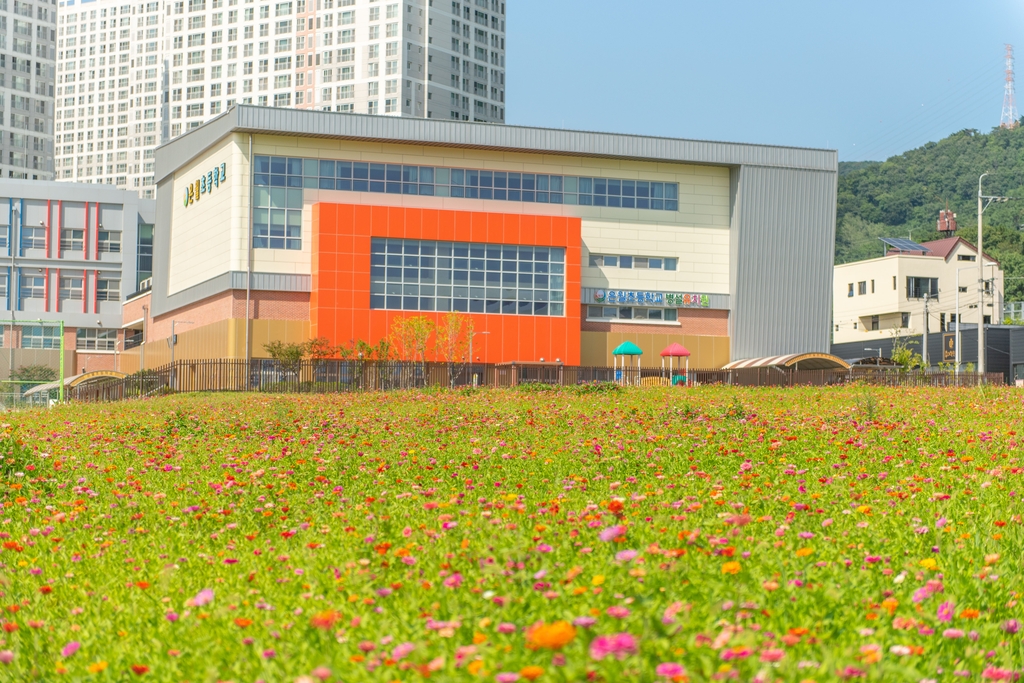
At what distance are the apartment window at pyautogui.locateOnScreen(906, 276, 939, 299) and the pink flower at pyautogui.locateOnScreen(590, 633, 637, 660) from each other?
89.6m

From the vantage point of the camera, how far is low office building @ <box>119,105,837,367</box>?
53000mm

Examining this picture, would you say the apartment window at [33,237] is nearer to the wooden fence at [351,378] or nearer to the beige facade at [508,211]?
the beige facade at [508,211]

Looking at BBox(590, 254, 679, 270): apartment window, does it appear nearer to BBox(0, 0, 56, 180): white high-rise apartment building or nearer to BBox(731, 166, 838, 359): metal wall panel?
BBox(731, 166, 838, 359): metal wall panel

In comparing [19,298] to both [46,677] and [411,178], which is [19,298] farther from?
[46,677]

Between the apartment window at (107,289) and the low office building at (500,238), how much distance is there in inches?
1189

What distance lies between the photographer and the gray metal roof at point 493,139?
5325cm

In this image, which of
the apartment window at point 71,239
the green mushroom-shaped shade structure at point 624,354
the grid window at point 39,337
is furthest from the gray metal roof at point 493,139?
the apartment window at point 71,239

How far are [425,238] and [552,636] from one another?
51.0 metres

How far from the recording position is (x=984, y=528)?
6863 millimetres

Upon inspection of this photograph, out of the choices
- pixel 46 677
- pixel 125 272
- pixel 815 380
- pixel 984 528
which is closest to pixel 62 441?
pixel 46 677

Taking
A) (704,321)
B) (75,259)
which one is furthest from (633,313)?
(75,259)

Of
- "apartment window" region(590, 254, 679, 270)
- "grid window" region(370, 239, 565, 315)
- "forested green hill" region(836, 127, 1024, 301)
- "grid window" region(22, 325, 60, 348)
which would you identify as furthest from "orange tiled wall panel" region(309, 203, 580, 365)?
"forested green hill" region(836, 127, 1024, 301)

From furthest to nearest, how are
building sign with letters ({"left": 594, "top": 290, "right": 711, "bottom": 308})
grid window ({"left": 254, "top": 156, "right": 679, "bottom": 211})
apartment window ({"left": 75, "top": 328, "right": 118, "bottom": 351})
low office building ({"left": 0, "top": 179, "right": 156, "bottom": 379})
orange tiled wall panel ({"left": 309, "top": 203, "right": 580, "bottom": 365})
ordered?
apartment window ({"left": 75, "top": 328, "right": 118, "bottom": 351}) < low office building ({"left": 0, "top": 179, "right": 156, "bottom": 379}) < building sign with letters ({"left": 594, "top": 290, "right": 711, "bottom": 308}) < grid window ({"left": 254, "top": 156, "right": 679, "bottom": 211}) < orange tiled wall panel ({"left": 309, "top": 203, "right": 580, "bottom": 365})

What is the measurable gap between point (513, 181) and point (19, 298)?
5022 centimetres
